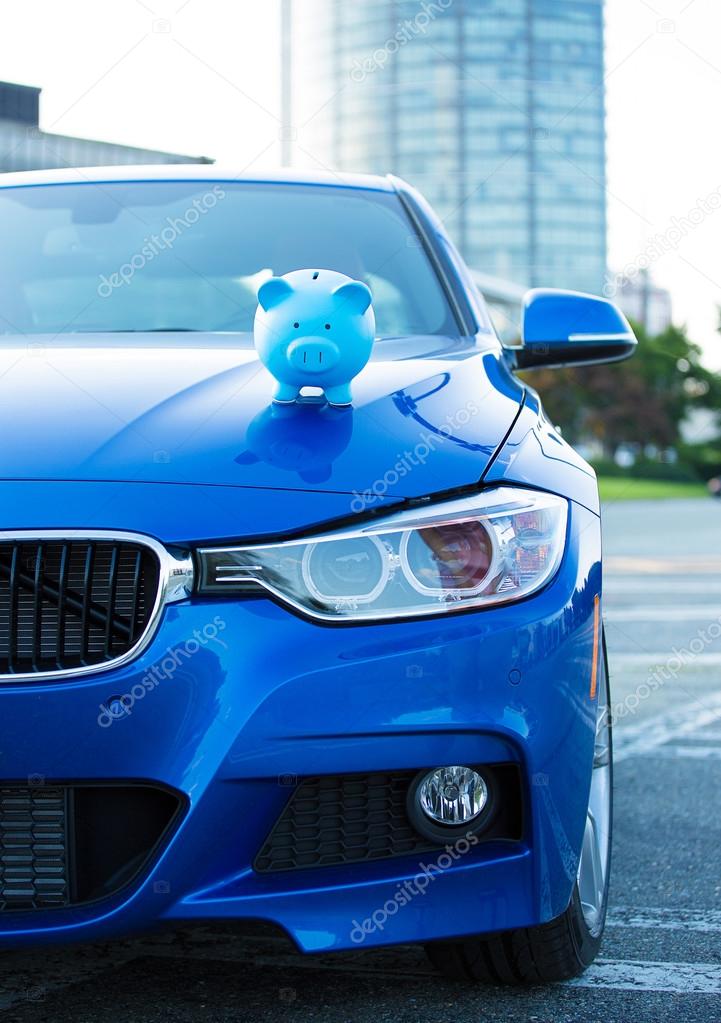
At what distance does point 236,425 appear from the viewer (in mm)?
2109

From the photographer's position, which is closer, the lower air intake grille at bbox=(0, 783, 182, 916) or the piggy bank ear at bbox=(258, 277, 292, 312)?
the lower air intake grille at bbox=(0, 783, 182, 916)

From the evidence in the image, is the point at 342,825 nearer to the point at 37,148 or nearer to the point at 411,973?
the point at 411,973

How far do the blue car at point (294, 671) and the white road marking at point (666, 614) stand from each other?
6.47 meters

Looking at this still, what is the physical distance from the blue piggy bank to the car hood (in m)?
0.04

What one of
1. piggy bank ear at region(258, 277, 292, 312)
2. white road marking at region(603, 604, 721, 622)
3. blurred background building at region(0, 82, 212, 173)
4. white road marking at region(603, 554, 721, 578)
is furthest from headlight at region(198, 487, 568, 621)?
blurred background building at region(0, 82, 212, 173)

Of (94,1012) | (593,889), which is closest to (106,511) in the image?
(94,1012)

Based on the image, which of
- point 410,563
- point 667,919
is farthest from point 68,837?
point 667,919

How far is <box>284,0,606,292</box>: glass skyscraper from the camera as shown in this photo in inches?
2125

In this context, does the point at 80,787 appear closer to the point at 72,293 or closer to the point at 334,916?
the point at 334,916

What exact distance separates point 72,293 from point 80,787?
1701 mm

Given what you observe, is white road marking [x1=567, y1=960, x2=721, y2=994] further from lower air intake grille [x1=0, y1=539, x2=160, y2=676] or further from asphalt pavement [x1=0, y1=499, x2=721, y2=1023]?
lower air intake grille [x1=0, y1=539, x2=160, y2=676]

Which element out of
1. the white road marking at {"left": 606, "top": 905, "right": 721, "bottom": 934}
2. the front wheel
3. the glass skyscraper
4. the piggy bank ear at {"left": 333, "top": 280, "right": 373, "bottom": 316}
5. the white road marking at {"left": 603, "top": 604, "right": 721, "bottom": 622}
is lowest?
the white road marking at {"left": 606, "top": 905, "right": 721, "bottom": 934}

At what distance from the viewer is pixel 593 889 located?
2.39m

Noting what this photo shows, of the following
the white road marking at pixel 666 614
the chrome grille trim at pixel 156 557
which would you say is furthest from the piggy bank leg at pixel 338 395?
the white road marking at pixel 666 614
